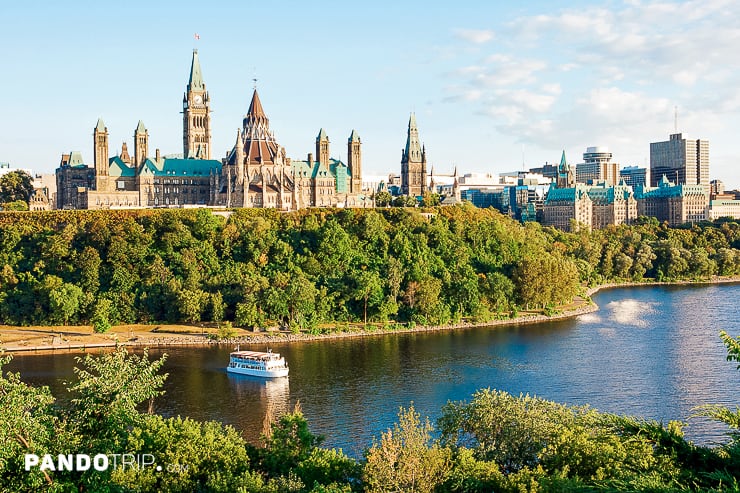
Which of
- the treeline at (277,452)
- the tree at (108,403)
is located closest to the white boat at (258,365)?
the treeline at (277,452)

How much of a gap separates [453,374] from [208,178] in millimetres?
58769

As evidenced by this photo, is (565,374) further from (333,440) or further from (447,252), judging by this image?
(447,252)

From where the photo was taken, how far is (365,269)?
261ft

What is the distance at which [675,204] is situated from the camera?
170m

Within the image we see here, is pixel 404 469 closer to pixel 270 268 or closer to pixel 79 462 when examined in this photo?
pixel 79 462

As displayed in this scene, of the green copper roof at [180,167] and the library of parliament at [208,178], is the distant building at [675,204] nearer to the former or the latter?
the library of parliament at [208,178]

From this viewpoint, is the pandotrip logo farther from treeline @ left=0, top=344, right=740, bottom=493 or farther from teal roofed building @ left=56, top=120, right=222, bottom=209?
teal roofed building @ left=56, top=120, right=222, bottom=209

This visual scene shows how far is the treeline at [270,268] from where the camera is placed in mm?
70500

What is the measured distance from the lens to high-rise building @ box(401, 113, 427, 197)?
135125 mm

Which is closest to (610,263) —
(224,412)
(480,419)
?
(224,412)

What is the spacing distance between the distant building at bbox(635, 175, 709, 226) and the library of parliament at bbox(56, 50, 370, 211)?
277 feet

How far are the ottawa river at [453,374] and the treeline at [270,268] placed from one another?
616 centimetres

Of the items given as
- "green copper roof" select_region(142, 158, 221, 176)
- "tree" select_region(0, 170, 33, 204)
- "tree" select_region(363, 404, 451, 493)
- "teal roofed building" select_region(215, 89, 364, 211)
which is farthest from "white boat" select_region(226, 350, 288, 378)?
"tree" select_region(0, 170, 33, 204)

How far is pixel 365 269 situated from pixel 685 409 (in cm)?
4028
